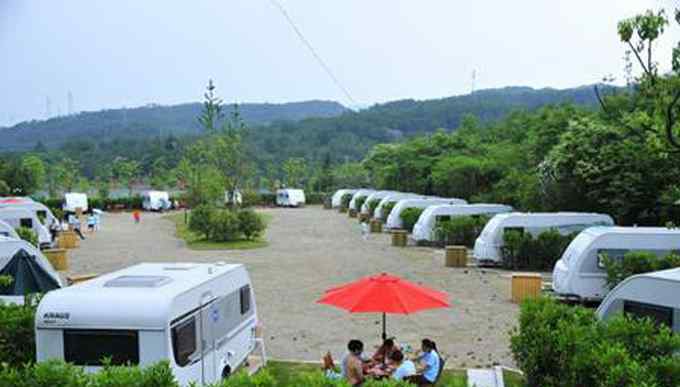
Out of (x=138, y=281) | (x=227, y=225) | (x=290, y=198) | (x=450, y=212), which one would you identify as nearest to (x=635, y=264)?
(x=138, y=281)

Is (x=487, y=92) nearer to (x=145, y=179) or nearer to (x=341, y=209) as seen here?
(x=145, y=179)

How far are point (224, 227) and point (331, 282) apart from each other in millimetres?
13014

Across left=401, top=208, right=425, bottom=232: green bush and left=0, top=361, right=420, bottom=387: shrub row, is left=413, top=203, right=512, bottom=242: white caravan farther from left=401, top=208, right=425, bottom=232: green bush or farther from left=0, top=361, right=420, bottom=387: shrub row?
left=0, top=361, right=420, bottom=387: shrub row

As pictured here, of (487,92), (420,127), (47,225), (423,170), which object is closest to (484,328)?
(47,225)

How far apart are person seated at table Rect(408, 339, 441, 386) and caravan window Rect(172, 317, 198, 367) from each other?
118 inches

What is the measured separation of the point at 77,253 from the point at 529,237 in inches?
726

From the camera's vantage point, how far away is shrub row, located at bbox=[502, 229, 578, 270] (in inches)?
902

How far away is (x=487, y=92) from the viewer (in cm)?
16500

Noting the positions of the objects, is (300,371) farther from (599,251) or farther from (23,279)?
(599,251)

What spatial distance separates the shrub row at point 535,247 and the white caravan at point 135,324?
48.8 feet

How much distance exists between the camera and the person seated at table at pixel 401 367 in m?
9.20

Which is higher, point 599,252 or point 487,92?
point 487,92

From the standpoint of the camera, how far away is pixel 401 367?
9.30 meters

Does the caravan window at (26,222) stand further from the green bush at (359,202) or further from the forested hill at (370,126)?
the forested hill at (370,126)
